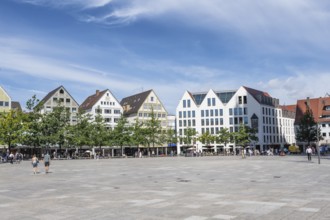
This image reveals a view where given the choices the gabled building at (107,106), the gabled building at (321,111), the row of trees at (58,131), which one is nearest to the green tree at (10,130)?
the row of trees at (58,131)

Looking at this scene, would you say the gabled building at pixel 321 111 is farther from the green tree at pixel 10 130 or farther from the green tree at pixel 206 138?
the green tree at pixel 10 130

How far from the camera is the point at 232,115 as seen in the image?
116m

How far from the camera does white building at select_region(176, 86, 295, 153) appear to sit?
370 feet

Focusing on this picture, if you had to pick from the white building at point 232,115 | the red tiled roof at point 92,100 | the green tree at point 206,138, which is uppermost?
the red tiled roof at point 92,100

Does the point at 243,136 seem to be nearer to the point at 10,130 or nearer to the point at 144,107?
the point at 144,107

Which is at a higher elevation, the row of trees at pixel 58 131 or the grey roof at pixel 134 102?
the grey roof at pixel 134 102

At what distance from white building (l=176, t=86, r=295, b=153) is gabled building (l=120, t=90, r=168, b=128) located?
220 inches

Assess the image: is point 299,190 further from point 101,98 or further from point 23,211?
point 101,98

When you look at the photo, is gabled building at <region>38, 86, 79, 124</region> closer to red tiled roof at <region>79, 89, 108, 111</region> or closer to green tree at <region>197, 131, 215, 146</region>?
red tiled roof at <region>79, 89, 108, 111</region>

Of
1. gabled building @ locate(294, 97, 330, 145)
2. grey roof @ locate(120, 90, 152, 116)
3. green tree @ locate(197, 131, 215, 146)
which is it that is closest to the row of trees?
green tree @ locate(197, 131, 215, 146)

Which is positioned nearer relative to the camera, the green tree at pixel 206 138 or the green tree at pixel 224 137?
the green tree at pixel 224 137

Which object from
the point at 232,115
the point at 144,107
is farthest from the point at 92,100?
the point at 232,115

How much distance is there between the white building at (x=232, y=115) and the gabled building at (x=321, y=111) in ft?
23.7

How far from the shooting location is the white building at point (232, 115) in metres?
113
